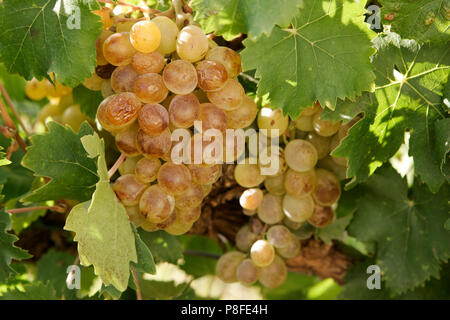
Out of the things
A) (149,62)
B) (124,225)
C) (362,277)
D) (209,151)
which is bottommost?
(362,277)

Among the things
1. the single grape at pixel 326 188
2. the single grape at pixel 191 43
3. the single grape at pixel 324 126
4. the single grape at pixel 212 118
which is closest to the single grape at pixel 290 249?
the single grape at pixel 326 188

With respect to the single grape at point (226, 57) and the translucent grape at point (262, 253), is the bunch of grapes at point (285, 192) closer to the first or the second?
the translucent grape at point (262, 253)

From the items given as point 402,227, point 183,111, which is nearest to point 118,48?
point 183,111

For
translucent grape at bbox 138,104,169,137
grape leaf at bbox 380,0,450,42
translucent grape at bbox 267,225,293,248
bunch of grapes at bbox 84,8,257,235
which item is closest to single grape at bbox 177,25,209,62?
bunch of grapes at bbox 84,8,257,235

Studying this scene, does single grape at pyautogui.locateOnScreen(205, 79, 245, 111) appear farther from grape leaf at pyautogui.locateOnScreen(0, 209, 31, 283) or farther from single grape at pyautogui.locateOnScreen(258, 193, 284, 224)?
grape leaf at pyautogui.locateOnScreen(0, 209, 31, 283)
